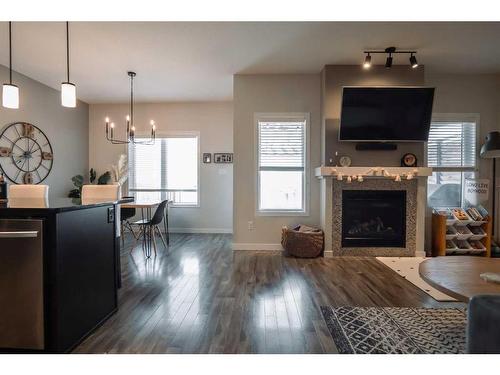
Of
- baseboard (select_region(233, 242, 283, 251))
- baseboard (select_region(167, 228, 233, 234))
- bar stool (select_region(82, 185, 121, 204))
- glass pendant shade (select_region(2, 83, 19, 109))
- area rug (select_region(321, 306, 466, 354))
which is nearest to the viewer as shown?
area rug (select_region(321, 306, 466, 354))

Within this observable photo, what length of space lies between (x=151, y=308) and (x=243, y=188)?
2462 mm

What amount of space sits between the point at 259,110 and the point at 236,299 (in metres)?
3.00

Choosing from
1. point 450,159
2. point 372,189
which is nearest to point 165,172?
point 372,189

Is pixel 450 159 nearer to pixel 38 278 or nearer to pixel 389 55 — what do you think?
pixel 389 55

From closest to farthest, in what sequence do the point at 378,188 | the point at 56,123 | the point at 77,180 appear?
the point at 378,188, the point at 56,123, the point at 77,180

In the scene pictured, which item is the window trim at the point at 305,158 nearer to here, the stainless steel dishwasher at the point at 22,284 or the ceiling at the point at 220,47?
the ceiling at the point at 220,47

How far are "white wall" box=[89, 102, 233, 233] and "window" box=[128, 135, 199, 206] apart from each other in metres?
0.20

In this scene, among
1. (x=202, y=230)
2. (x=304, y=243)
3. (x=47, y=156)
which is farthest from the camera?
(x=202, y=230)

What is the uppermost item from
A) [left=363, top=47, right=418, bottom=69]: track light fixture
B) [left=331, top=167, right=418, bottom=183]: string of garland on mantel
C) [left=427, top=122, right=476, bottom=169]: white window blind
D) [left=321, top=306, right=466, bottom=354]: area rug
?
[left=363, top=47, right=418, bottom=69]: track light fixture

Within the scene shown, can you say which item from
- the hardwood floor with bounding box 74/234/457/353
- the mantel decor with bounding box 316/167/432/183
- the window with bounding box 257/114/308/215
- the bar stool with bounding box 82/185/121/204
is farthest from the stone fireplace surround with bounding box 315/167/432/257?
the bar stool with bounding box 82/185/121/204

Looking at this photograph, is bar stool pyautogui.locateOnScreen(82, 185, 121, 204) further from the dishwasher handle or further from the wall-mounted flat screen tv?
the wall-mounted flat screen tv

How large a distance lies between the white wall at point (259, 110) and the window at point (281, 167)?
131 mm

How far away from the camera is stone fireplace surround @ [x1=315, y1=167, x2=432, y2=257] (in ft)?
13.5

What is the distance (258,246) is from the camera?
449cm
